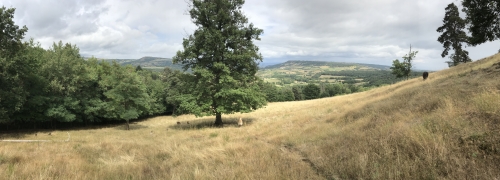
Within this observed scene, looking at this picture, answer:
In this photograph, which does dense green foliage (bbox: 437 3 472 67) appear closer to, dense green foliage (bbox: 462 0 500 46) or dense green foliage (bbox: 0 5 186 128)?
dense green foliage (bbox: 462 0 500 46)

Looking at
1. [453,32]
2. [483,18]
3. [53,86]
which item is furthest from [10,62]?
[453,32]

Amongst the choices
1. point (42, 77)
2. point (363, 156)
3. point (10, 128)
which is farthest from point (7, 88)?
point (363, 156)

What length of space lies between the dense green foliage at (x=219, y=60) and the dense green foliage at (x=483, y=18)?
16.4 meters

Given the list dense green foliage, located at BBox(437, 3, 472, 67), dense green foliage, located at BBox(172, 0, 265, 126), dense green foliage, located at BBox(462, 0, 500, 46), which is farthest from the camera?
dense green foliage, located at BBox(437, 3, 472, 67)

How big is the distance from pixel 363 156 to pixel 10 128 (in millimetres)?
45924

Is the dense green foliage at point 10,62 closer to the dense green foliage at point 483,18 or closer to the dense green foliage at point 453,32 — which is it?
the dense green foliage at point 483,18

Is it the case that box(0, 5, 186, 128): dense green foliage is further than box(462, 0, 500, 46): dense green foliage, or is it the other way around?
box(0, 5, 186, 128): dense green foliage

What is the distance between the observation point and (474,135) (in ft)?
16.1

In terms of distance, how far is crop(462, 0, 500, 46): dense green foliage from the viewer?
651 inches

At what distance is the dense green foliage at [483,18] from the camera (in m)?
16.5

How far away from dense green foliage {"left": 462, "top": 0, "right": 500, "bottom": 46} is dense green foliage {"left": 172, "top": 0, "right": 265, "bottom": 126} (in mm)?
16354

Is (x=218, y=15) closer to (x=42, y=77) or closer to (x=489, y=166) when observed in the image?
(x=489, y=166)

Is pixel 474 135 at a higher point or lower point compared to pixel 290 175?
higher

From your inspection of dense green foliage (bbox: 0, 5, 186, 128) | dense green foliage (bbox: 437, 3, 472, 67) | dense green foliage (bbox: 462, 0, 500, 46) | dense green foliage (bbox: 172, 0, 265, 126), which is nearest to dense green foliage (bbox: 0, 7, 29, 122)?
dense green foliage (bbox: 0, 5, 186, 128)
